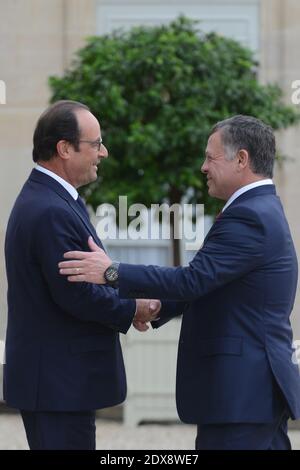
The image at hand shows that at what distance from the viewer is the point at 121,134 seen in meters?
7.76

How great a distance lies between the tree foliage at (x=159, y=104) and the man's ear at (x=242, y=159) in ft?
12.7

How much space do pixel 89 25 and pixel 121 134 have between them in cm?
231

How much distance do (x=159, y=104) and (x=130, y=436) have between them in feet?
7.49

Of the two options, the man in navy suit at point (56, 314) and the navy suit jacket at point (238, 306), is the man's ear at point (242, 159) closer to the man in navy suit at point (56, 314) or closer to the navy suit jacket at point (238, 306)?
the navy suit jacket at point (238, 306)

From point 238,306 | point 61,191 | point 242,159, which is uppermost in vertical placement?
point 242,159

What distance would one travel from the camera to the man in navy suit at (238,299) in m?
3.60

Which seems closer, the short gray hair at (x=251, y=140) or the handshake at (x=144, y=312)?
the short gray hair at (x=251, y=140)

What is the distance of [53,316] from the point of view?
3719 millimetres

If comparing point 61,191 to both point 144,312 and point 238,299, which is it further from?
point 238,299

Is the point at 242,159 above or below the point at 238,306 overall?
above

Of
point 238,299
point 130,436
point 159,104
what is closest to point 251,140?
point 238,299

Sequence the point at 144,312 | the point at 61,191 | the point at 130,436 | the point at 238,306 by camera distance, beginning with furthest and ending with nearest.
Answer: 1. the point at 130,436
2. the point at 144,312
3. the point at 61,191
4. the point at 238,306

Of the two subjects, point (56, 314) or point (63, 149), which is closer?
point (56, 314)

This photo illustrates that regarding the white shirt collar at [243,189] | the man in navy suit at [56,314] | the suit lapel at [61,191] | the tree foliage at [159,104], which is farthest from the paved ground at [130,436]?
the white shirt collar at [243,189]
